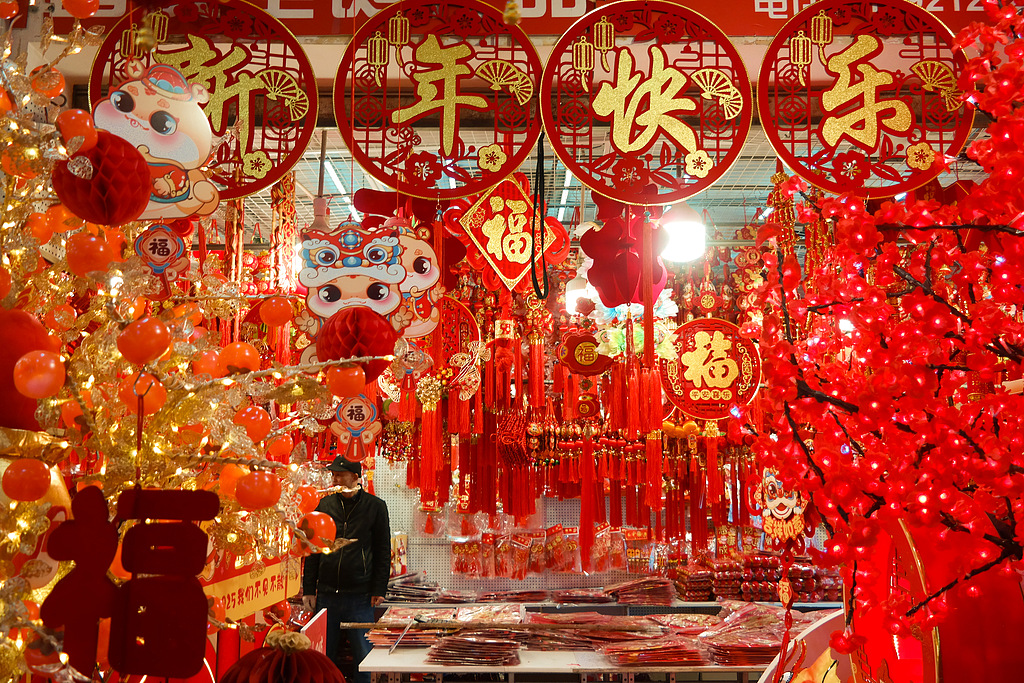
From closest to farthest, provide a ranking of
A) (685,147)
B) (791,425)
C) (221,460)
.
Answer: (221,460)
(791,425)
(685,147)

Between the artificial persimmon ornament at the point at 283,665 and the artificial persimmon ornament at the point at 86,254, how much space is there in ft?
2.30

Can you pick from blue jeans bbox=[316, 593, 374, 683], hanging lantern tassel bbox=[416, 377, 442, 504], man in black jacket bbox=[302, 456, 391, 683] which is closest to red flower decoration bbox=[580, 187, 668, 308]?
hanging lantern tassel bbox=[416, 377, 442, 504]

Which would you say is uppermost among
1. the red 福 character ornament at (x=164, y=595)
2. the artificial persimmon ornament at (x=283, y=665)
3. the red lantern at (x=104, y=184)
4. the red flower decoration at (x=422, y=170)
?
the red flower decoration at (x=422, y=170)

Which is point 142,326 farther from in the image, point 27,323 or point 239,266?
point 239,266

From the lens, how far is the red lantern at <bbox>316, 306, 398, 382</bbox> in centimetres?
185

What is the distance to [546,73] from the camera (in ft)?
7.36

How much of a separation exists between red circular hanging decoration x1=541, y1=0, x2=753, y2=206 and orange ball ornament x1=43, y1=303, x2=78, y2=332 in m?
1.30

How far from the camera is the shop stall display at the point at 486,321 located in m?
1.27

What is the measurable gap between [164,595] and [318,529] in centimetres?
27

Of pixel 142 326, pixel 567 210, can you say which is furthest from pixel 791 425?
pixel 567 210

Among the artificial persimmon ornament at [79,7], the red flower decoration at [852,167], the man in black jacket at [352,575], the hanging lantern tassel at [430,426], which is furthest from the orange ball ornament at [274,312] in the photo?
the man in black jacket at [352,575]

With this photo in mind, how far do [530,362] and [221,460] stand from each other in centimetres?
229

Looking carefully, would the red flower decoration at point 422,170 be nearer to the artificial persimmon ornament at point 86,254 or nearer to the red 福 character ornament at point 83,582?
the artificial persimmon ornament at point 86,254

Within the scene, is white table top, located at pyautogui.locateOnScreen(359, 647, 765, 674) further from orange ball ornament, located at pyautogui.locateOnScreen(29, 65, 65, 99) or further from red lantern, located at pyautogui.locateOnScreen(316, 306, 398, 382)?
orange ball ornament, located at pyautogui.locateOnScreen(29, 65, 65, 99)
